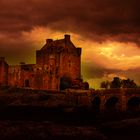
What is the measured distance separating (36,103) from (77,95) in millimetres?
17785

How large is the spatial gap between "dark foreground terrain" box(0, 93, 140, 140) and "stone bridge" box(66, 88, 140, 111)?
173 inches

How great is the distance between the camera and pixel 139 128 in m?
53.0

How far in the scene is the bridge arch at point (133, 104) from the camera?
265ft

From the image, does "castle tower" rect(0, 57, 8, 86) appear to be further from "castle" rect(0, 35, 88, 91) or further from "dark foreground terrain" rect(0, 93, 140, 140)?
"dark foreground terrain" rect(0, 93, 140, 140)

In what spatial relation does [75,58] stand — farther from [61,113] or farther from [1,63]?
[61,113]

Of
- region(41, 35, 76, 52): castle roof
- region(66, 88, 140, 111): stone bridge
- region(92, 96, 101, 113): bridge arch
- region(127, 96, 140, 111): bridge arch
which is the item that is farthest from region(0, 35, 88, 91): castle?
region(127, 96, 140, 111): bridge arch

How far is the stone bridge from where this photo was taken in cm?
7931

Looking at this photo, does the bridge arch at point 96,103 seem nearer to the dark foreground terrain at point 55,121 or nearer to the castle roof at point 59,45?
the dark foreground terrain at point 55,121

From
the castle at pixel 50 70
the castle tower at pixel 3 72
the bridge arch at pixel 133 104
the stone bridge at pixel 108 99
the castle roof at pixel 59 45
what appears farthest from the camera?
the castle roof at pixel 59 45

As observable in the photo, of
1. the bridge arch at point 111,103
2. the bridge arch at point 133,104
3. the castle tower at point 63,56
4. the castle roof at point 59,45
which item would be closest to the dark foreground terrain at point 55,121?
the bridge arch at point 133,104

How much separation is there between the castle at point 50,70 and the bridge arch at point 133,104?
61.3ft

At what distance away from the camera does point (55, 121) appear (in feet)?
199

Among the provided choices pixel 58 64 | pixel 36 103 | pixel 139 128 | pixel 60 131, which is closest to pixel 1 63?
pixel 58 64

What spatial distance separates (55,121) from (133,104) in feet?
90.4
